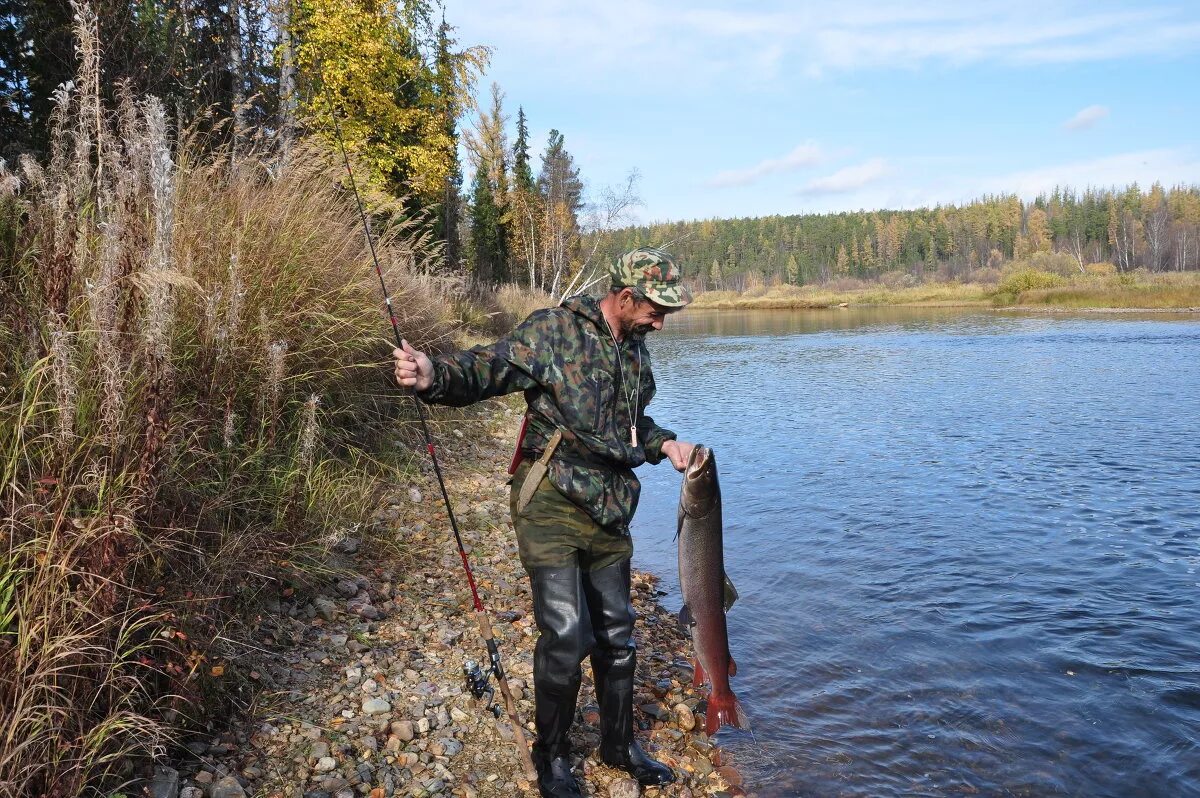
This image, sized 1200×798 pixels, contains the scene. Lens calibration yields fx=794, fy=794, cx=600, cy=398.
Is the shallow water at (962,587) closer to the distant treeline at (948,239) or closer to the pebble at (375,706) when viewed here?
the pebble at (375,706)

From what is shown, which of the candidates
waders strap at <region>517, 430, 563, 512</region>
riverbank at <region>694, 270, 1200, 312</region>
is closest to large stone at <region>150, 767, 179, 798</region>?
waders strap at <region>517, 430, 563, 512</region>

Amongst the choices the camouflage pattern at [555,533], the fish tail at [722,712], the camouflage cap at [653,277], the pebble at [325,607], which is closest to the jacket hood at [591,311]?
the camouflage cap at [653,277]

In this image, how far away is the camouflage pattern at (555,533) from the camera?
3.63 meters

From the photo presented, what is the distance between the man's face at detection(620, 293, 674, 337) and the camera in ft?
12.7

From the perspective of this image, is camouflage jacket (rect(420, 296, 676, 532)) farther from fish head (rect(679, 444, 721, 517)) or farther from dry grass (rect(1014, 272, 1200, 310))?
dry grass (rect(1014, 272, 1200, 310))

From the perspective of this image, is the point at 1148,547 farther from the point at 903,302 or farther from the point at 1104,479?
the point at 903,302

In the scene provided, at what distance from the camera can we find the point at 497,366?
379 cm

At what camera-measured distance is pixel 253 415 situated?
4.99 meters

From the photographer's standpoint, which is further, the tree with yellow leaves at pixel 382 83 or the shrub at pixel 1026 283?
the shrub at pixel 1026 283

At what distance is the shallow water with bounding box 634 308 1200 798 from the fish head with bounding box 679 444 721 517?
64.9 inches

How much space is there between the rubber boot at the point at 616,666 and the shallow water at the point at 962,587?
839 mm

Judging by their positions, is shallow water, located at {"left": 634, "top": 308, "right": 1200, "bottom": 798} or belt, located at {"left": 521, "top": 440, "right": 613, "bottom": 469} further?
shallow water, located at {"left": 634, "top": 308, "right": 1200, "bottom": 798}

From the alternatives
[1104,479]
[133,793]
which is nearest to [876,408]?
[1104,479]

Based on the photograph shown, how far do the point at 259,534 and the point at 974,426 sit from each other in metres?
14.2
